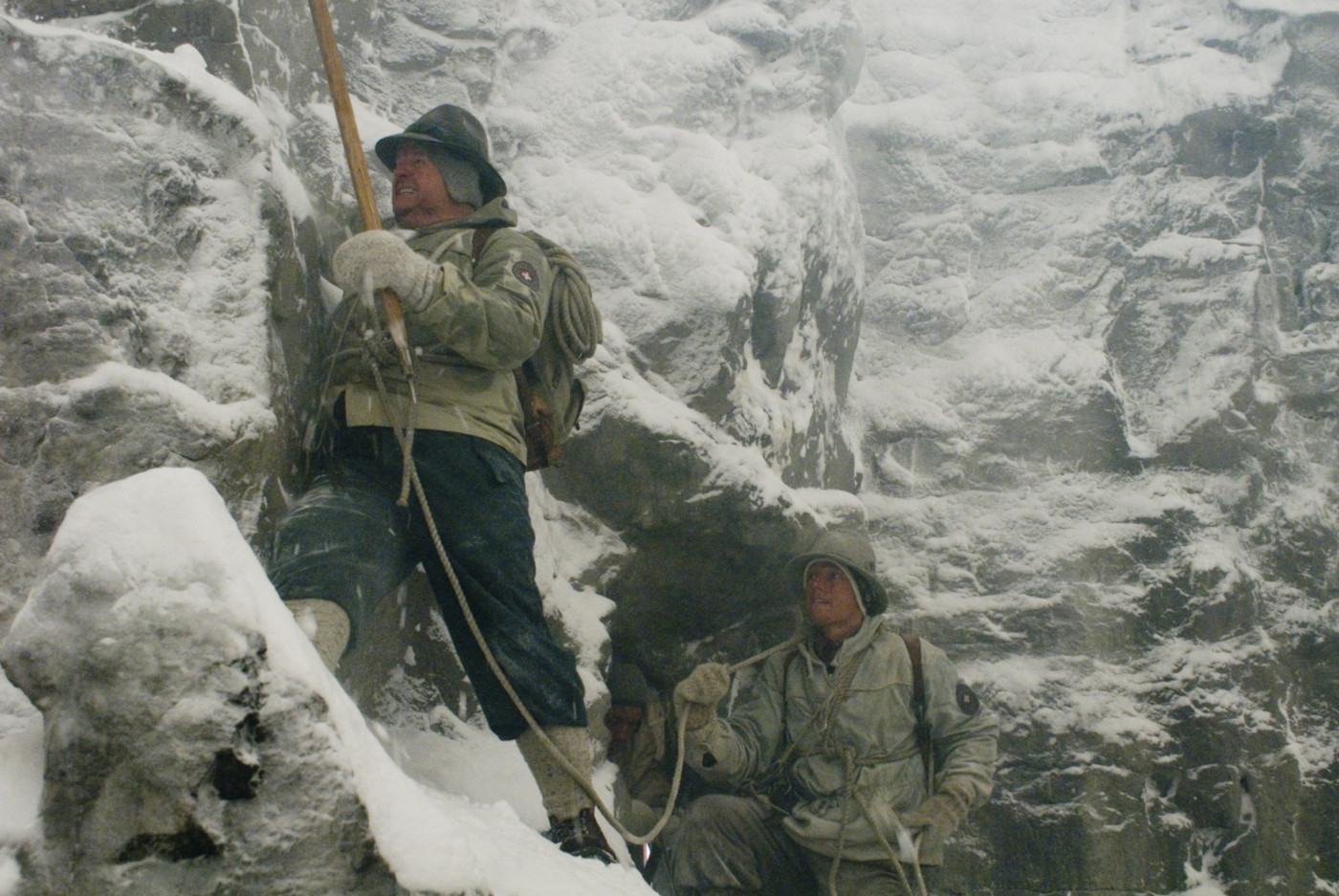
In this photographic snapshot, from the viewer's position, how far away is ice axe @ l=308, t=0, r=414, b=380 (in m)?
2.58

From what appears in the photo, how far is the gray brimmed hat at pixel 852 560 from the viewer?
4.43 metres

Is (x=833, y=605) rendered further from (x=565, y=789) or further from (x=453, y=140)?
(x=453, y=140)

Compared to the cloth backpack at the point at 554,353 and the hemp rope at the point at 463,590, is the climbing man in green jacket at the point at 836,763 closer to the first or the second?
the hemp rope at the point at 463,590

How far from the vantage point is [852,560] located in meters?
4.45

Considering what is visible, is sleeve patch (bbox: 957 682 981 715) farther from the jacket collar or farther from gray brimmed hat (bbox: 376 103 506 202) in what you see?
gray brimmed hat (bbox: 376 103 506 202)

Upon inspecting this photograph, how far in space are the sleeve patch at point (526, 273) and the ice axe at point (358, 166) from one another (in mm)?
355

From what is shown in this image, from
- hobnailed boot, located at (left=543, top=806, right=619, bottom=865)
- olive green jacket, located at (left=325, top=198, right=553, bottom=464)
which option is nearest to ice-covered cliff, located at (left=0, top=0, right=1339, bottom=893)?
olive green jacket, located at (left=325, top=198, right=553, bottom=464)

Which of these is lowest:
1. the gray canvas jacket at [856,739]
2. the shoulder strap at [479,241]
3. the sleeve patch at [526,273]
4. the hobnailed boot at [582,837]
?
the gray canvas jacket at [856,739]

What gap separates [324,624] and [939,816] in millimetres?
2552

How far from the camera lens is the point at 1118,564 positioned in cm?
546

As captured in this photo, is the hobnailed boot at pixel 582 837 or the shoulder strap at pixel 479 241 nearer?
the hobnailed boot at pixel 582 837

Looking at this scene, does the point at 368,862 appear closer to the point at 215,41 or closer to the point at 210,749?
the point at 210,749

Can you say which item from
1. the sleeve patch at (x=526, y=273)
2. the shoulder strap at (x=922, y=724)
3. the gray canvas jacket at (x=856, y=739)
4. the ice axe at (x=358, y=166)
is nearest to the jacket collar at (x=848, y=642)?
the gray canvas jacket at (x=856, y=739)

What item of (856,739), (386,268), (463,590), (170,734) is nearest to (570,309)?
(386,268)
